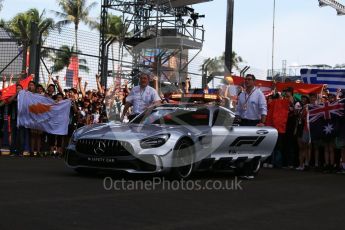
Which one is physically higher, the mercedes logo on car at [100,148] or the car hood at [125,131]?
the car hood at [125,131]

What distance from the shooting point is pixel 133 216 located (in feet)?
19.8

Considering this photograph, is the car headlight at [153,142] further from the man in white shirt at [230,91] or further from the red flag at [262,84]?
the red flag at [262,84]

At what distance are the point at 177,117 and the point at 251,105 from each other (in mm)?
2100

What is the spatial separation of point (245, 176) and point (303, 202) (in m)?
3.10

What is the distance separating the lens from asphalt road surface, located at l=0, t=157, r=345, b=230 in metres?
5.70

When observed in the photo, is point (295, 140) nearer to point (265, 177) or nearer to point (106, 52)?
point (265, 177)

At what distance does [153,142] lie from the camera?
9.15m

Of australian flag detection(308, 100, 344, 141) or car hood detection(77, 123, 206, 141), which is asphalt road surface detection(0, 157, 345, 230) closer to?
car hood detection(77, 123, 206, 141)

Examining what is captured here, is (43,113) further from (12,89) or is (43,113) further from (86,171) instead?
(86,171)

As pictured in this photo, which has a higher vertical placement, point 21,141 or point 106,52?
point 106,52

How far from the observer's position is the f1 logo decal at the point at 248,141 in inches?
414

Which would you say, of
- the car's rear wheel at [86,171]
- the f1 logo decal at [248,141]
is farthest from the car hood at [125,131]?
the f1 logo decal at [248,141]

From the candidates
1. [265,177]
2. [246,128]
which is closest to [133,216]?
[246,128]

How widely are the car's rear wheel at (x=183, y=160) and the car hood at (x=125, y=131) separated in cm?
23
